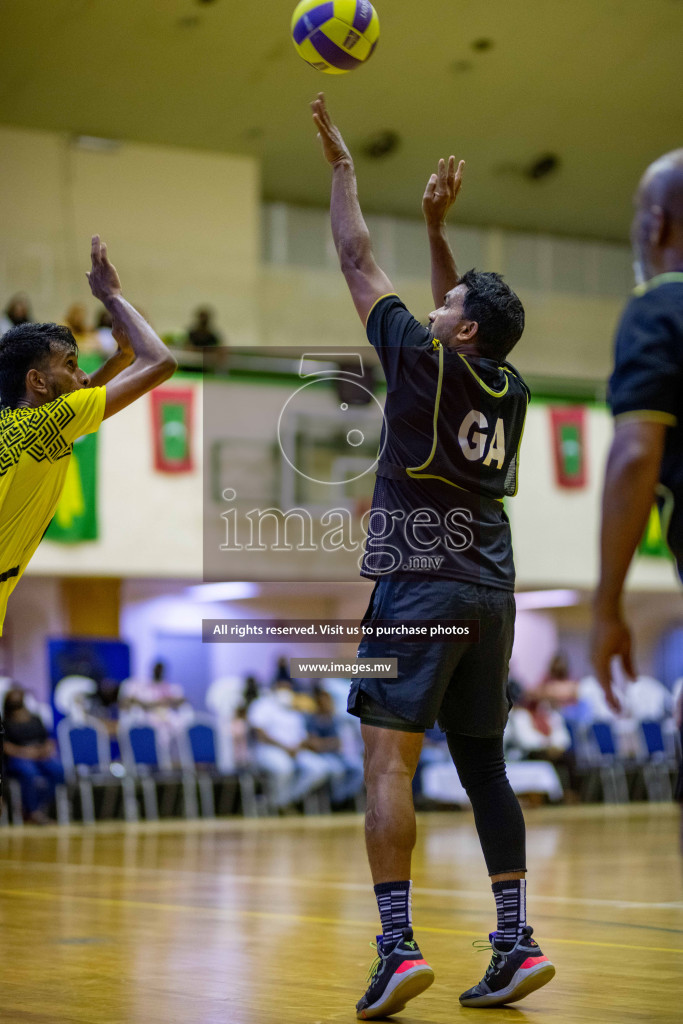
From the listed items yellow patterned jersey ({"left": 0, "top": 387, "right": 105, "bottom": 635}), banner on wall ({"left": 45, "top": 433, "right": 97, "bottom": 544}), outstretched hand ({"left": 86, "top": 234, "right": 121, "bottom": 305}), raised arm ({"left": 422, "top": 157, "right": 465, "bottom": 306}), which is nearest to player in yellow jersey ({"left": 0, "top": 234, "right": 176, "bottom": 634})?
yellow patterned jersey ({"left": 0, "top": 387, "right": 105, "bottom": 635})

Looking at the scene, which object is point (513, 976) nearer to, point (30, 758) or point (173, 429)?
point (30, 758)

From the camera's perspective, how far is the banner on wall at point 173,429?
49.3 feet

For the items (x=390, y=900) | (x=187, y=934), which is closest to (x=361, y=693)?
(x=390, y=900)

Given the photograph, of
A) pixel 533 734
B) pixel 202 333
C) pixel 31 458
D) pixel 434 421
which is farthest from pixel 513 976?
pixel 202 333

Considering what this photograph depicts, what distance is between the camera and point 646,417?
7.89 feet

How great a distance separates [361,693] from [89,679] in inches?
510

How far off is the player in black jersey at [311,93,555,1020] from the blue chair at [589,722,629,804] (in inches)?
543

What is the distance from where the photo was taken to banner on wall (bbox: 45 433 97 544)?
14297mm

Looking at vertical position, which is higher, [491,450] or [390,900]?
[491,450]

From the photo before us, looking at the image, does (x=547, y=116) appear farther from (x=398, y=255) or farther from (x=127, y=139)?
(x=127, y=139)

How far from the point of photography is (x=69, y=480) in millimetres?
14344

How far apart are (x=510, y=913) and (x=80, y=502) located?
11735 millimetres

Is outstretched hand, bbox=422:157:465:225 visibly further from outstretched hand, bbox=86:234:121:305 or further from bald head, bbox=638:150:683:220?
bald head, bbox=638:150:683:220

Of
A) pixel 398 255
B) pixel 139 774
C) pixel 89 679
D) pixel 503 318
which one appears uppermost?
pixel 398 255
